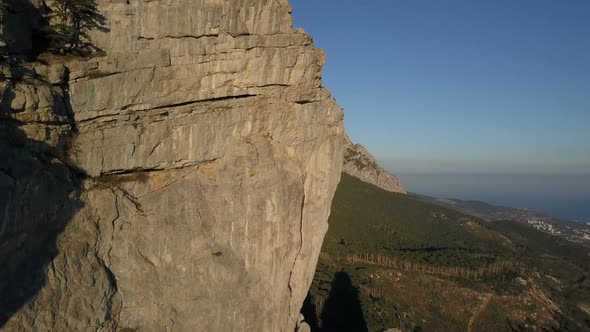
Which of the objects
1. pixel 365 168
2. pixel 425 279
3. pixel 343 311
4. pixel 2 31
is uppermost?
pixel 2 31

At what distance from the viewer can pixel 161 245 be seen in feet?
75.2

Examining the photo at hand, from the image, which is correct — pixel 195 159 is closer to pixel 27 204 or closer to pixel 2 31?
pixel 27 204

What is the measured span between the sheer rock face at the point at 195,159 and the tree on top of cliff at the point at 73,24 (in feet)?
2.36

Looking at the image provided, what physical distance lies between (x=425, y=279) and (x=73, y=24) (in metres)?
67.7

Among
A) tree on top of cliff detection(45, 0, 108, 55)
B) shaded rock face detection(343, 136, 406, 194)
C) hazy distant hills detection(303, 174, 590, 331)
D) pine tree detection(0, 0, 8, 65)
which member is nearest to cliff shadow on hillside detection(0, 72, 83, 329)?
pine tree detection(0, 0, 8, 65)

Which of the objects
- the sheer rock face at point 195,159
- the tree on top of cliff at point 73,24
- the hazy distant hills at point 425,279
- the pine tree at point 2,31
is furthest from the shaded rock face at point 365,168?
the pine tree at point 2,31

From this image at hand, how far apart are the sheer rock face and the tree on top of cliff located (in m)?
0.72

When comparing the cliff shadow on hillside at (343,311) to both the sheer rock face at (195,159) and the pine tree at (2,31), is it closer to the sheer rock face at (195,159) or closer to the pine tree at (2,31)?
the sheer rock face at (195,159)

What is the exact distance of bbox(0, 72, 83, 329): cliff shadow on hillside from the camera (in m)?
17.1

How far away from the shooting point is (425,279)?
73875 mm

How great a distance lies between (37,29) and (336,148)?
19473 millimetres

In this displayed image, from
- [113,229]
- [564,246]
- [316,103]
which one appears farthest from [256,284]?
[564,246]

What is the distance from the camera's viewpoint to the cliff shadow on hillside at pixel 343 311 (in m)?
58.3

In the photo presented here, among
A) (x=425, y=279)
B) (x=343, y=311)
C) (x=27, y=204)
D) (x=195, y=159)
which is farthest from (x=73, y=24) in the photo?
(x=425, y=279)
